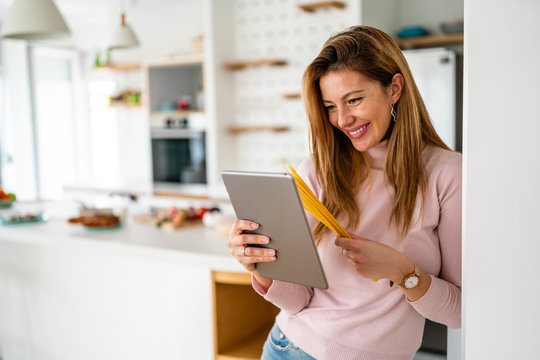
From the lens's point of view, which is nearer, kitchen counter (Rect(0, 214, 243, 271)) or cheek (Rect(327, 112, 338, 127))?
cheek (Rect(327, 112, 338, 127))

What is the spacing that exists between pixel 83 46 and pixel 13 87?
3.33 ft

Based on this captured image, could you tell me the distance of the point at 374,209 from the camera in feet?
4.58

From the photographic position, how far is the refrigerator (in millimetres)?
3723

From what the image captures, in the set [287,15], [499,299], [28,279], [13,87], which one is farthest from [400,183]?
[13,87]

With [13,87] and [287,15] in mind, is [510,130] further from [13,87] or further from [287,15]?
[13,87]

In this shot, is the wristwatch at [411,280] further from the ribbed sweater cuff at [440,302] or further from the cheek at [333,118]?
the cheek at [333,118]

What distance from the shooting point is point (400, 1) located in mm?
4492

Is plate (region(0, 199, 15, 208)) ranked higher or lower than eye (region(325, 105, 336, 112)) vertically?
lower

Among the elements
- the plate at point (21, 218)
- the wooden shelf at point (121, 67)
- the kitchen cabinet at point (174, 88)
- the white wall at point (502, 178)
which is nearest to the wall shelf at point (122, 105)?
the wooden shelf at point (121, 67)

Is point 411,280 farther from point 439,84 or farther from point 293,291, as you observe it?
point 439,84

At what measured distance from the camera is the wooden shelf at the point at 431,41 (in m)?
4.10

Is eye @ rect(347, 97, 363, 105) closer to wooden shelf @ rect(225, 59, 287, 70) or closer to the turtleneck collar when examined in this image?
the turtleneck collar

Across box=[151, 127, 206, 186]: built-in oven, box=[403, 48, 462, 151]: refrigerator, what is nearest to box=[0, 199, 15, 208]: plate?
box=[151, 127, 206, 186]: built-in oven

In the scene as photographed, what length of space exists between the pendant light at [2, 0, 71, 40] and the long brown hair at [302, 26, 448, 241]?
1.49 metres
